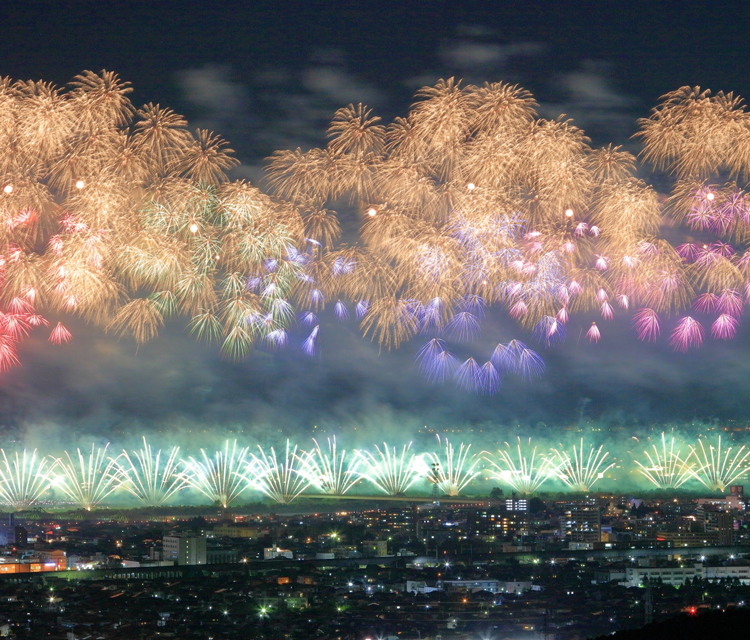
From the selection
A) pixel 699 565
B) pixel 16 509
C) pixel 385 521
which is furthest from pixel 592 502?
pixel 16 509

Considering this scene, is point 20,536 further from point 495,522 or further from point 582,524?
point 582,524

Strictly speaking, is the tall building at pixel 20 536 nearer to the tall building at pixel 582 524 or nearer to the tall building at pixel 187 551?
the tall building at pixel 187 551

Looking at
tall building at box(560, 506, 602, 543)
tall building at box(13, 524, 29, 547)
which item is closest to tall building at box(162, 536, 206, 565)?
tall building at box(13, 524, 29, 547)

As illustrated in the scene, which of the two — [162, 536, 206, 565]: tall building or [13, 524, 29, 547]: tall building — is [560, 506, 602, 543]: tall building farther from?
[13, 524, 29, 547]: tall building

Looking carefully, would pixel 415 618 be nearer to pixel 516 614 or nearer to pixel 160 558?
pixel 516 614

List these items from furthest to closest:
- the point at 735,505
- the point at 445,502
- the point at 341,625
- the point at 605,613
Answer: the point at 445,502 → the point at 735,505 → the point at 605,613 → the point at 341,625
